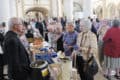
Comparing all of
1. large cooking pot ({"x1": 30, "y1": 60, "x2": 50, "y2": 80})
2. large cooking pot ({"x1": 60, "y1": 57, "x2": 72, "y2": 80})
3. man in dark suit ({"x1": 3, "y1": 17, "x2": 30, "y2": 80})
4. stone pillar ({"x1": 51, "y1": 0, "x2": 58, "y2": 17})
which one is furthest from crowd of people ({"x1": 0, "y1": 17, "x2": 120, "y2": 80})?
stone pillar ({"x1": 51, "y1": 0, "x2": 58, "y2": 17})

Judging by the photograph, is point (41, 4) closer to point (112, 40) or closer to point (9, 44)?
point (112, 40)

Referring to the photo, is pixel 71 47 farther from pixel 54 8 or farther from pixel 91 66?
pixel 54 8

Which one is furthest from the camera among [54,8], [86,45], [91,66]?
[54,8]

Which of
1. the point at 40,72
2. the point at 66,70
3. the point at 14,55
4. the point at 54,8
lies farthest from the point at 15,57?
the point at 54,8

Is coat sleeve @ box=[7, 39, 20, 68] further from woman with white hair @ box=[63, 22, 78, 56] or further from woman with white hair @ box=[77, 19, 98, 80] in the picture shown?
woman with white hair @ box=[63, 22, 78, 56]

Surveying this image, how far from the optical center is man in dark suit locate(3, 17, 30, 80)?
13.0 ft

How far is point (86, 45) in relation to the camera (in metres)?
6.01

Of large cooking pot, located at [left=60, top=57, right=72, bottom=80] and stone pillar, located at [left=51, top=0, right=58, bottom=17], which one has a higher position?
stone pillar, located at [left=51, top=0, right=58, bottom=17]

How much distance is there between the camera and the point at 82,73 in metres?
5.86

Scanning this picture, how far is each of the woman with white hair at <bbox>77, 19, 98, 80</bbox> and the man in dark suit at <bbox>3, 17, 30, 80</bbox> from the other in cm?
198

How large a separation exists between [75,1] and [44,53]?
3864 centimetres

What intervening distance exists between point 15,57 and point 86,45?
7.85 ft

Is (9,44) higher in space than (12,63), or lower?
higher

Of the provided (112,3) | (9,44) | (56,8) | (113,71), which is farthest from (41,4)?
(9,44)
